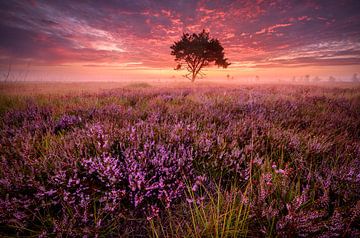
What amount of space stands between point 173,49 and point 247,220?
2888cm

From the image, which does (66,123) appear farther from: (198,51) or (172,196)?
(198,51)

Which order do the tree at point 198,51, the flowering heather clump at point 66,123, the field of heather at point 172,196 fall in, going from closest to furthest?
the field of heather at point 172,196
the flowering heather clump at point 66,123
the tree at point 198,51

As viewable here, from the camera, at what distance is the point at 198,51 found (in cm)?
2564

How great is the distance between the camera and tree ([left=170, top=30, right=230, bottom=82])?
25938 mm

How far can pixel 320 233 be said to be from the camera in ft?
3.35

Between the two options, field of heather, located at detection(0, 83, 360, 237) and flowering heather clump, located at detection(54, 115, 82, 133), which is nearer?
field of heather, located at detection(0, 83, 360, 237)

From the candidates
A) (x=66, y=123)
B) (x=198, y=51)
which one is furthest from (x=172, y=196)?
(x=198, y=51)

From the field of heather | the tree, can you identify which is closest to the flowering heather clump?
the field of heather

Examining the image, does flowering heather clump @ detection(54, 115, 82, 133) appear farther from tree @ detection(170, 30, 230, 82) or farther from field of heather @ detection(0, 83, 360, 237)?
tree @ detection(170, 30, 230, 82)

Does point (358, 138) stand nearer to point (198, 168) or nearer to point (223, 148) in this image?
point (223, 148)

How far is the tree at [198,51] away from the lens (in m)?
25.9

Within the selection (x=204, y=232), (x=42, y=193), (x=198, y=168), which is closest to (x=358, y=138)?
(x=198, y=168)

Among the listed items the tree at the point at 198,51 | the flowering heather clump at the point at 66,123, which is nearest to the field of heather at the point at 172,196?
the flowering heather clump at the point at 66,123

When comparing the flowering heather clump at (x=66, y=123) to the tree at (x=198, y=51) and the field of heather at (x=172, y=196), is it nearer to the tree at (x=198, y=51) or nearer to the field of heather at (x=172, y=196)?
the field of heather at (x=172, y=196)
